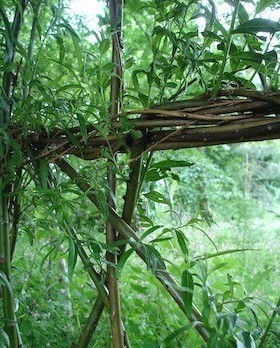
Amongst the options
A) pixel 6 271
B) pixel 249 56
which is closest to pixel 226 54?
pixel 249 56

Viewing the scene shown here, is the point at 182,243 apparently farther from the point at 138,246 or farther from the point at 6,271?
the point at 6,271

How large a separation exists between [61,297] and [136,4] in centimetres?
65

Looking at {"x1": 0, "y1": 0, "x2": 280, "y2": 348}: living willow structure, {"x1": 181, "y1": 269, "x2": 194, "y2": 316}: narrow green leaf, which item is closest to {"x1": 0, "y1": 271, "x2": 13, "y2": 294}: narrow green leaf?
{"x1": 0, "y1": 0, "x2": 280, "y2": 348}: living willow structure

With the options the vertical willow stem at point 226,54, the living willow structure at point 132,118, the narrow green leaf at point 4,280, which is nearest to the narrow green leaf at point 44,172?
the living willow structure at point 132,118

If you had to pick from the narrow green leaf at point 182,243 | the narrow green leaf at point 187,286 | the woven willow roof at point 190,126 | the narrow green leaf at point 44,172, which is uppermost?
the woven willow roof at point 190,126

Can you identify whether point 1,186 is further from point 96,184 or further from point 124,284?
point 124,284

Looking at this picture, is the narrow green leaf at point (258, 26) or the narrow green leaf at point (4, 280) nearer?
the narrow green leaf at point (258, 26)

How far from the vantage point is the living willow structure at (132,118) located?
472 mm

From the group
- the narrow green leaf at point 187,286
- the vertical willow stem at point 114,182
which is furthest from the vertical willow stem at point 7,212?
the narrow green leaf at point 187,286

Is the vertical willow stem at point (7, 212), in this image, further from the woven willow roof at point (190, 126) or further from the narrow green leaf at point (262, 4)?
the narrow green leaf at point (262, 4)

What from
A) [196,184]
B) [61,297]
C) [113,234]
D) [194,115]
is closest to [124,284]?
[61,297]

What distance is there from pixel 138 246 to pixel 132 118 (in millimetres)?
141

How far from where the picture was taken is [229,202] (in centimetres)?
414

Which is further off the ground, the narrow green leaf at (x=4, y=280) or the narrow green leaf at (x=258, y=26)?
the narrow green leaf at (x=258, y=26)
